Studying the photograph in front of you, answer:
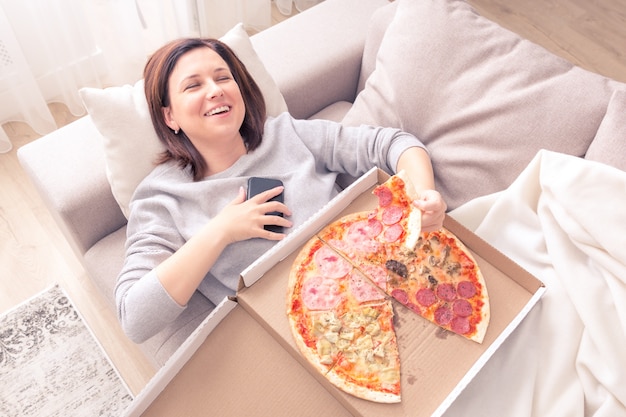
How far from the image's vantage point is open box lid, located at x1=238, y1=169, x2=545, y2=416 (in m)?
0.85

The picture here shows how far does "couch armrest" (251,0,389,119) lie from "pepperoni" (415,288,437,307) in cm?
82

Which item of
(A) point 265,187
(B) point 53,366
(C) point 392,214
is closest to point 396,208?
(C) point 392,214

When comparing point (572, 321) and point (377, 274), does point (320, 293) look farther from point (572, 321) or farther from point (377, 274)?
point (572, 321)

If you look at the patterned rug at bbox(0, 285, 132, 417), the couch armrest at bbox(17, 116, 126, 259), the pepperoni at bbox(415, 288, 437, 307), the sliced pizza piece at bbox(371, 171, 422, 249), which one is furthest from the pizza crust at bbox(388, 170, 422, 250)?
the patterned rug at bbox(0, 285, 132, 417)

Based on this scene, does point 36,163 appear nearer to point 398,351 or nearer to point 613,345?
point 398,351

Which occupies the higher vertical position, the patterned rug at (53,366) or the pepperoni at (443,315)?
the pepperoni at (443,315)

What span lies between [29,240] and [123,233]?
→ 0.67 metres

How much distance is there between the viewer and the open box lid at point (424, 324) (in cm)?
85

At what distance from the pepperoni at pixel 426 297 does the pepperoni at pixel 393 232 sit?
0.11m

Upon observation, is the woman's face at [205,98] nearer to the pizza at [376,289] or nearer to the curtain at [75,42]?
the pizza at [376,289]

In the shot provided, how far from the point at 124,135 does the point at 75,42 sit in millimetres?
1050

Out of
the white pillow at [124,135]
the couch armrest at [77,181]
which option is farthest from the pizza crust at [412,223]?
the couch armrest at [77,181]

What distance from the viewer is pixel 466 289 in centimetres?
98

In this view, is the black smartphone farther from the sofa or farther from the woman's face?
the sofa
